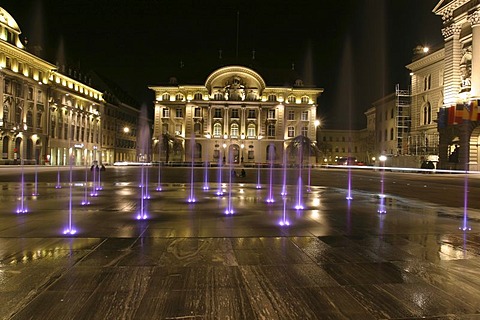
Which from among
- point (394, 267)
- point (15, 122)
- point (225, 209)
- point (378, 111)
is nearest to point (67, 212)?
point (225, 209)

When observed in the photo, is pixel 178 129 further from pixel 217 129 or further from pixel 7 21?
pixel 7 21

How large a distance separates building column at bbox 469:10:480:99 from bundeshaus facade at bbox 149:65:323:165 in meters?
47.4

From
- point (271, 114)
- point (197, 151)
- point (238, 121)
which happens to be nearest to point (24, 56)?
point (197, 151)

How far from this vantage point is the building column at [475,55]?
4738 cm

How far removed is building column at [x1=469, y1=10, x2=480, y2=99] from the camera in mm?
A: 47375

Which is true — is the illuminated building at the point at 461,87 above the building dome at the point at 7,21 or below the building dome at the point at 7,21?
below

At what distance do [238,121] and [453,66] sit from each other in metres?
51.4

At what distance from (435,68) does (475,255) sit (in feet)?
221

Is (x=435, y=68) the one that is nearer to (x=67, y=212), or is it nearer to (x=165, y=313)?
(x=67, y=212)

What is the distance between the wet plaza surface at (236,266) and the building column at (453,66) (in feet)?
151

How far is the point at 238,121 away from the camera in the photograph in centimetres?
9525

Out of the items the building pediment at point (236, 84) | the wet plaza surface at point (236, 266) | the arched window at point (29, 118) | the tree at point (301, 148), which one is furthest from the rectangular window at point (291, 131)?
the wet plaza surface at point (236, 266)

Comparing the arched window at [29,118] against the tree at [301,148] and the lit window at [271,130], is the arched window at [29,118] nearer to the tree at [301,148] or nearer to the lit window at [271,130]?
the lit window at [271,130]

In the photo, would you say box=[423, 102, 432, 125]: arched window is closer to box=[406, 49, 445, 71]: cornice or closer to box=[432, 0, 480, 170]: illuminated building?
box=[406, 49, 445, 71]: cornice
